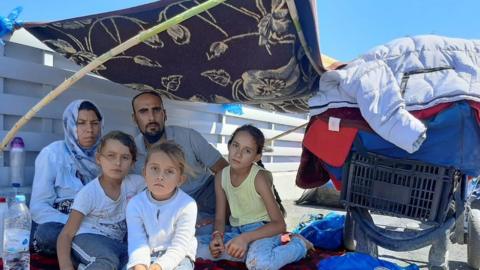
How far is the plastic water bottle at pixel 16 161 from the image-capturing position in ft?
10.3

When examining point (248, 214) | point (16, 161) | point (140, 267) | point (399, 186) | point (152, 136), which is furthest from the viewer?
point (152, 136)

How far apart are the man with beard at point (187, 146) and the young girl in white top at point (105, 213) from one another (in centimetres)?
67

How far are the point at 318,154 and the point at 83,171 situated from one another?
158cm

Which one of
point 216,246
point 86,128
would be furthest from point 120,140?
point 216,246

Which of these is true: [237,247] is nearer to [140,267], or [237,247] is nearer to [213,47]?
[140,267]

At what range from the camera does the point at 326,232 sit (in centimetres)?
343

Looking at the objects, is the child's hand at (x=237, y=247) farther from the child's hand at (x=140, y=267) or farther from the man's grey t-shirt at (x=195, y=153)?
the man's grey t-shirt at (x=195, y=153)

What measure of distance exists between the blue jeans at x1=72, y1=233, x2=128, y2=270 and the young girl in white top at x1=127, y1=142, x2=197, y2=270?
0.15 metres

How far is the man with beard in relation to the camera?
338 centimetres

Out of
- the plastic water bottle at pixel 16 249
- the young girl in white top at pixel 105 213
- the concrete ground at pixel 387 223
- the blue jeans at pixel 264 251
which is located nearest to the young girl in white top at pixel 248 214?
the blue jeans at pixel 264 251

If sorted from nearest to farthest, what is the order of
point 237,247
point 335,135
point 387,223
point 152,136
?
point 335,135
point 237,247
point 152,136
point 387,223

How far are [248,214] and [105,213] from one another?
3.13 feet

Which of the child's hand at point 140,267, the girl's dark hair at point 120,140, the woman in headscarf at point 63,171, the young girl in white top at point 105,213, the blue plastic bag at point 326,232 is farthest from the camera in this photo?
the blue plastic bag at point 326,232

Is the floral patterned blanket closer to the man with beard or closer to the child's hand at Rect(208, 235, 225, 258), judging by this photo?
the man with beard
